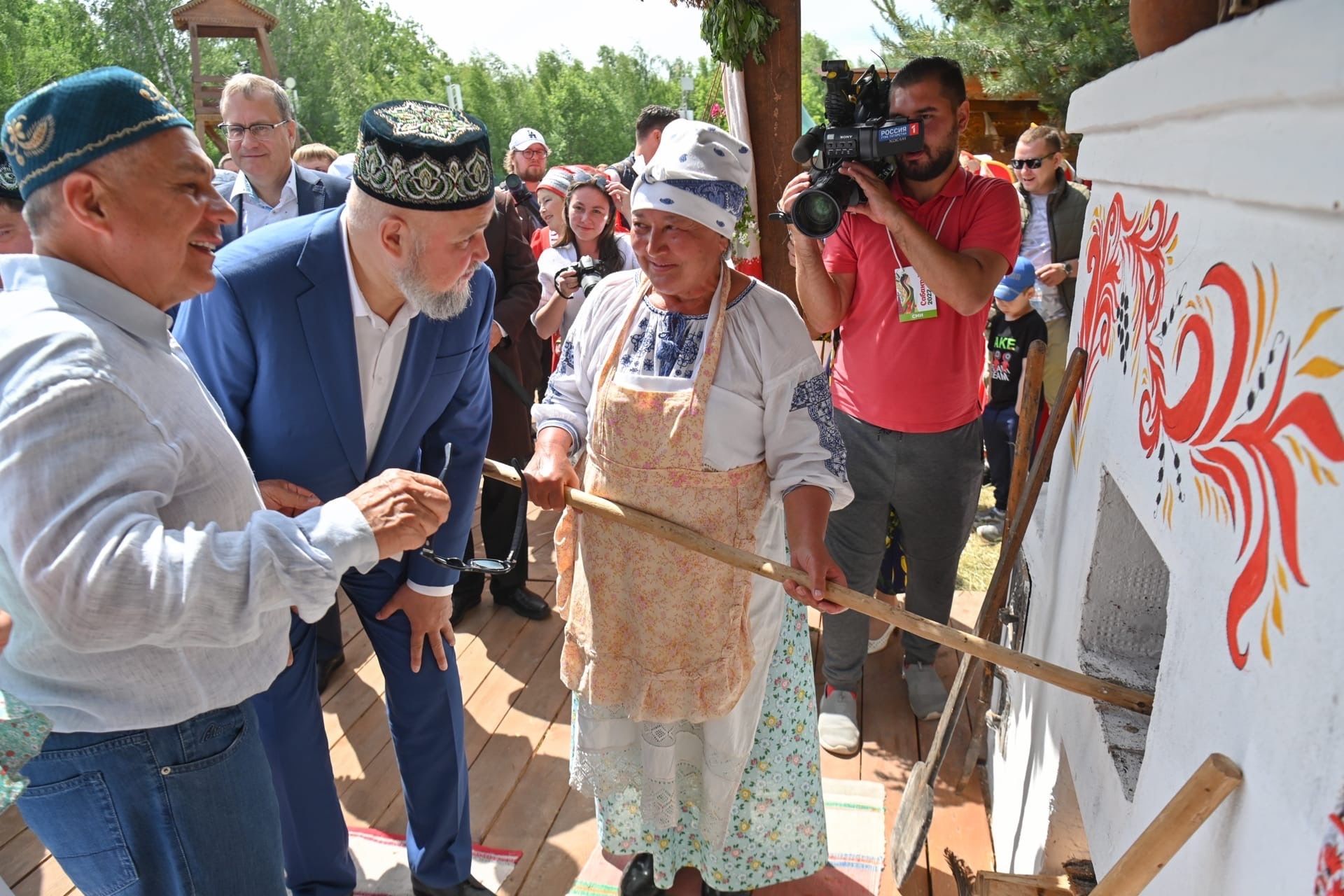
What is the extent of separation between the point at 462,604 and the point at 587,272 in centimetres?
144

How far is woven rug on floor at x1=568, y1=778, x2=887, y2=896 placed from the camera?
91.8 inches

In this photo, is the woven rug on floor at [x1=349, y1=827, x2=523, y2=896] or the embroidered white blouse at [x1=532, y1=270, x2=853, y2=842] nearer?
the embroidered white blouse at [x1=532, y1=270, x2=853, y2=842]

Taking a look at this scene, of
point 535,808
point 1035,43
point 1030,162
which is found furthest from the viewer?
point 1035,43

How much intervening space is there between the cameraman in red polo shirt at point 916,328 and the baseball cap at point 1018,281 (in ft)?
4.15

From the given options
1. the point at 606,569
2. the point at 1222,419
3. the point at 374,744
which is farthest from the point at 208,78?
the point at 1222,419

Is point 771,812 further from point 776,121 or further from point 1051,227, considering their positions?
point 1051,227

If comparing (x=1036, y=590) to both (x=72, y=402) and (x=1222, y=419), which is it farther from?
(x=72, y=402)

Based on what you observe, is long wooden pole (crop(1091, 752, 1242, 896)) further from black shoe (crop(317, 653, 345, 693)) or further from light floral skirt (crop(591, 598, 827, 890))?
black shoe (crop(317, 653, 345, 693))

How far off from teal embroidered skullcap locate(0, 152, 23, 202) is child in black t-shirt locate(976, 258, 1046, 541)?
333 cm

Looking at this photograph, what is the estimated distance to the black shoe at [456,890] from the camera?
222cm

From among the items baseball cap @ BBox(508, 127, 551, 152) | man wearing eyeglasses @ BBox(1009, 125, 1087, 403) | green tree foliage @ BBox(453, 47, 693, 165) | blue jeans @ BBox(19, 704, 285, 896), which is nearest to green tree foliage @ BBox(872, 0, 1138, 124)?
man wearing eyeglasses @ BBox(1009, 125, 1087, 403)

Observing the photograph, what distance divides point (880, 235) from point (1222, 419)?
1.58 metres

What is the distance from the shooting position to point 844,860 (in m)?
2.42

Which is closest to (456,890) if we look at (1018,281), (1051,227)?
(1018,281)
